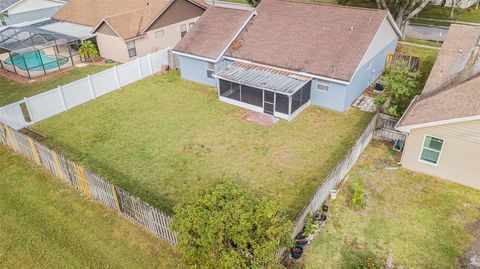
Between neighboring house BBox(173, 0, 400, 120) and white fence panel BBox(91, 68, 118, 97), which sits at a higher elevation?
neighboring house BBox(173, 0, 400, 120)

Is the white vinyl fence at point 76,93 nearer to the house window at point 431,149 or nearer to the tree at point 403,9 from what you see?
the house window at point 431,149

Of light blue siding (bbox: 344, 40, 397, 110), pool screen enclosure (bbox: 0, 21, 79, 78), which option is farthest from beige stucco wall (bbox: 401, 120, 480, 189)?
pool screen enclosure (bbox: 0, 21, 79, 78)

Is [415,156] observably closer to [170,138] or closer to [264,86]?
[264,86]

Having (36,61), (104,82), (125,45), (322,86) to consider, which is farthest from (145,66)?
(322,86)

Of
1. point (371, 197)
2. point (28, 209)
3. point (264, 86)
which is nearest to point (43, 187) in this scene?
point (28, 209)

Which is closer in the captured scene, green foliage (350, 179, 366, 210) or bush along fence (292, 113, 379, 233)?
bush along fence (292, 113, 379, 233)

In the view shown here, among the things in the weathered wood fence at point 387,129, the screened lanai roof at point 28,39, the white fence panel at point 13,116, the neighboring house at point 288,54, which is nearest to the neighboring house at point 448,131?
the weathered wood fence at point 387,129

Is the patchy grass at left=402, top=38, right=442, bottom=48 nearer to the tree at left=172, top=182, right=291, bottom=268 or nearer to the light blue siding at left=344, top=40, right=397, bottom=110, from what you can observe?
the light blue siding at left=344, top=40, right=397, bottom=110
